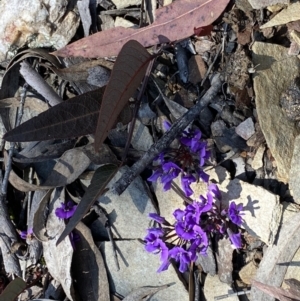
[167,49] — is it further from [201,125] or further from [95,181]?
[95,181]

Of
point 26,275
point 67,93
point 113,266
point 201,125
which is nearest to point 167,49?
point 201,125

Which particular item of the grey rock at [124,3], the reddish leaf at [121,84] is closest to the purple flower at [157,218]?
the reddish leaf at [121,84]

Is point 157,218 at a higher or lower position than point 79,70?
lower

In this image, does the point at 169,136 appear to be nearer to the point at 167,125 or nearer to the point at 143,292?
the point at 167,125

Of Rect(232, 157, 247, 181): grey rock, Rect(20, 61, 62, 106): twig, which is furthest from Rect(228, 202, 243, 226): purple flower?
Rect(20, 61, 62, 106): twig

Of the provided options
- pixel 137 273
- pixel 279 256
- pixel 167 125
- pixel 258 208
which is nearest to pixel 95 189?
pixel 167 125

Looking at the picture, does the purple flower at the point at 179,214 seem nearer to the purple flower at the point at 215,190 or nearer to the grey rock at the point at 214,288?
the purple flower at the point at 215,190
